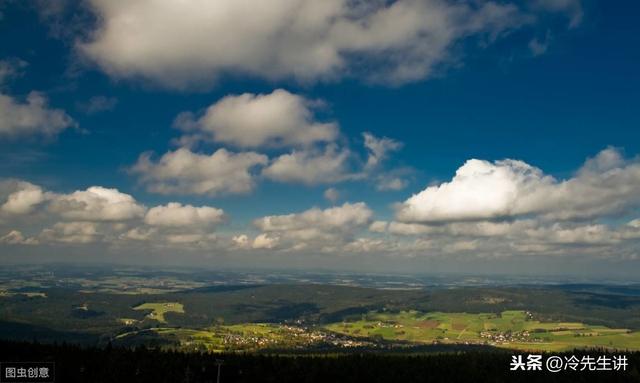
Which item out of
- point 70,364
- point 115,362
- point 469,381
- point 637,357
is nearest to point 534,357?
point 469,381

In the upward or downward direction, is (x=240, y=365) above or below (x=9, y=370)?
below

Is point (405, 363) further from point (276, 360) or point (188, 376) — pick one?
point (188, 376)

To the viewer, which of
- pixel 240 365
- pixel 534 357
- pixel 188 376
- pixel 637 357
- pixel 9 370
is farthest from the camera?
pixel 637 357

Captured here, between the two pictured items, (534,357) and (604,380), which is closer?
(534,357)

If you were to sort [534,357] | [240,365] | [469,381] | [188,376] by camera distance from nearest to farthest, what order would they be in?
[534,357], [188,376], [469,381], [240,365]

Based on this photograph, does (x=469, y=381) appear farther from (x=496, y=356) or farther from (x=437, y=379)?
(x=496, y=356)

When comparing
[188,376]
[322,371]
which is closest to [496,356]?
[322,371]
